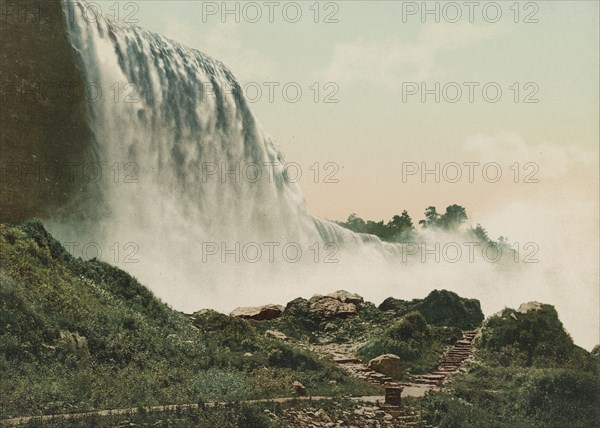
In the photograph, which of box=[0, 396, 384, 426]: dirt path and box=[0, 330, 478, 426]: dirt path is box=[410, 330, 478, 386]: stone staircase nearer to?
box=[0, 330, 478, 426]: dirt path

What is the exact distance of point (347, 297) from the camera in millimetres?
35281

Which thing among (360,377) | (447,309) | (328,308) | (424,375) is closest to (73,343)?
(360,377)

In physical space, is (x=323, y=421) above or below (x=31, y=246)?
below

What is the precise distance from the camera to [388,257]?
4600 centimetres

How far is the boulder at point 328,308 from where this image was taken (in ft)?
109

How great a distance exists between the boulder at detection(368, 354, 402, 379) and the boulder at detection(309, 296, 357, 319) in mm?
9440

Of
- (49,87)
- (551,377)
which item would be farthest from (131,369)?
Result: (49,87)

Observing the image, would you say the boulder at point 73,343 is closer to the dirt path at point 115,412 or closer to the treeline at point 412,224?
the dirt path at point 115,412

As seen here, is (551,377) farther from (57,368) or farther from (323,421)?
(57,368)

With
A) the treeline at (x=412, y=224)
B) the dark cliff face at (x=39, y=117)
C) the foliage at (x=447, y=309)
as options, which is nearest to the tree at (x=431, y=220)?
the treeline at (x=412, y=224)

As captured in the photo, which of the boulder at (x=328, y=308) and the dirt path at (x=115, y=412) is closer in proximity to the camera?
the dirt path at (x=115, y=412)

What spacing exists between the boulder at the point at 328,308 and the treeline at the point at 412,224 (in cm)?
2515

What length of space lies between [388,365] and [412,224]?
4190 cm

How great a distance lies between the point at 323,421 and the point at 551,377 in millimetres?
7159
